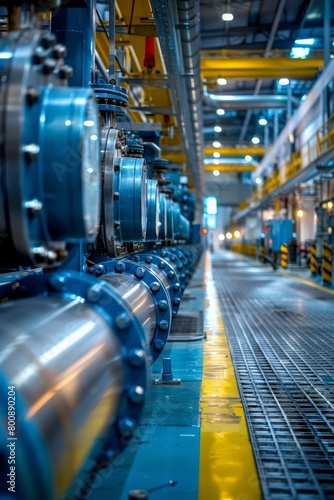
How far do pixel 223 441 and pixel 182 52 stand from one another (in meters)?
4.46

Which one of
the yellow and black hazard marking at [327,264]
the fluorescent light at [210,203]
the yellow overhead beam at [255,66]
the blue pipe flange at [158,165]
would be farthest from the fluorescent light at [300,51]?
the fluorescent light at [210,203]

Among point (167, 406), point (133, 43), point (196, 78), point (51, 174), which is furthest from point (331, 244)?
point (51, 174)

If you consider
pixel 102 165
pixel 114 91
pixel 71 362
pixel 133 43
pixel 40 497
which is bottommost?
pixel 40 497

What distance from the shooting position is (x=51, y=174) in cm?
151

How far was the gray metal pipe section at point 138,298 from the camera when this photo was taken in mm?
2578

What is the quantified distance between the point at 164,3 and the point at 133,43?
2.73 meters

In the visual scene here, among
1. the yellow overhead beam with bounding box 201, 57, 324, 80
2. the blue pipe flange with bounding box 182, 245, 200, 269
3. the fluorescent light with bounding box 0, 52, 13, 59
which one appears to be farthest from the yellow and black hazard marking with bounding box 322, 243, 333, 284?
the fluorescent light with bounding box 0, 52, 13, 59

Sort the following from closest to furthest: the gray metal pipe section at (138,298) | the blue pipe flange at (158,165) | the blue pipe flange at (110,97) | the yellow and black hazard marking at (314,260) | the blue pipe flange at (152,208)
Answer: the gray metal pipe section at (138,298) → the blue pipe flange at (110,97) → the blue pipe flange at (152,208) → the blue pipe flange at (158,165) → the yellow and black hazard marking at (314,260)

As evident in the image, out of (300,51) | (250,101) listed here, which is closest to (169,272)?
(300,51)

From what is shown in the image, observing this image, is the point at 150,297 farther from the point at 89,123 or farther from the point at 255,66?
the point at 255,66

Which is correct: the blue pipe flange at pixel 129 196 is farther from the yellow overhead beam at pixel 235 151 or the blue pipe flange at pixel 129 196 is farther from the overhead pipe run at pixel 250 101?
the yellow overhead beam at pixel 235 151

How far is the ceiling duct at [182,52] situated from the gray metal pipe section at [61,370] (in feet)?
10.9

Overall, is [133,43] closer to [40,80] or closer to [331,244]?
[40,80]

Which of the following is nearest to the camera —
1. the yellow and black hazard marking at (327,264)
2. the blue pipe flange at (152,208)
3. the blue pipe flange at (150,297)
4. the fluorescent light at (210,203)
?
the blue pipe flange at (150,297)
